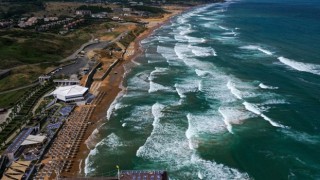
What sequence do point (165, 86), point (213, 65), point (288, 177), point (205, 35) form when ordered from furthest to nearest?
point (205, 35) < point (213, 65) < point (165, 86) < point (288, 177)

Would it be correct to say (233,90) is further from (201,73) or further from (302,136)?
(302,136)

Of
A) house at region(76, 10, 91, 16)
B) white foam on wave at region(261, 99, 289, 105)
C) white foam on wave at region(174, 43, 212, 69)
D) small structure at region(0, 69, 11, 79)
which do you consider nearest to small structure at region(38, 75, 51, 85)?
small structure at region(0, 69, 11, 79)

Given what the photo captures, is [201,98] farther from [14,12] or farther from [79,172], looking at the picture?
[14,12]

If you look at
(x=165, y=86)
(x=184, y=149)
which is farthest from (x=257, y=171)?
(x=165, y=86)

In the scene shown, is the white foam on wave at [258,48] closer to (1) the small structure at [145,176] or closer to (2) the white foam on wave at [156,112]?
(2) the white foam on wave at [156,112]

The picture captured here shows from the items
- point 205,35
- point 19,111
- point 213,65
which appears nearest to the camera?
point 19,111

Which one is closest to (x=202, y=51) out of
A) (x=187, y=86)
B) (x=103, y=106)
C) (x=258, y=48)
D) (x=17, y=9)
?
(x=258, y=48)
